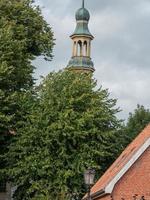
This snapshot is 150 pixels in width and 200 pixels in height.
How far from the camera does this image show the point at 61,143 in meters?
39.7

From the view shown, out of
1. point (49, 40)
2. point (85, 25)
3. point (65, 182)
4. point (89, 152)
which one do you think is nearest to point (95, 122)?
point (89, 152)

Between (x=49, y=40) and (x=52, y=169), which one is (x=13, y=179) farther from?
(x=49, y=40)

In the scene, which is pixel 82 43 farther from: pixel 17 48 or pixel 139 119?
pixel 17 48

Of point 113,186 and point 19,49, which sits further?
point 19,49

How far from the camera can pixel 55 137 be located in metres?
39.6

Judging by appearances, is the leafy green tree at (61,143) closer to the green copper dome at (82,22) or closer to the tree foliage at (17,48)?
the tree foliage at (17,48)

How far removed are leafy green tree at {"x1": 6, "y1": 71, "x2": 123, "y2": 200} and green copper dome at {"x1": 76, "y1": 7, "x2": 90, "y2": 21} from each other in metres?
49.9

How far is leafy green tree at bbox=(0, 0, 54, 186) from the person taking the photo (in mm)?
39500

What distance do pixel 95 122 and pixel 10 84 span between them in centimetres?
620

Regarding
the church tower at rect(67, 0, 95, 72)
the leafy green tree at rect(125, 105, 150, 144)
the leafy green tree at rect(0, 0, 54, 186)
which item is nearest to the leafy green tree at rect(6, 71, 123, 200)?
Result: the leafy green tree at rect(0, 0, 54, 186)

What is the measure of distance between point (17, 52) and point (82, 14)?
169 ft

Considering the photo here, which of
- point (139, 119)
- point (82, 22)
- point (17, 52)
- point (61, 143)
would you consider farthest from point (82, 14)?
point (61, 143)

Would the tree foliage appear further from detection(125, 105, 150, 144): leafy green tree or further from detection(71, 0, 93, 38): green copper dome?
detection(71, 0, 93, 38): green copper dome

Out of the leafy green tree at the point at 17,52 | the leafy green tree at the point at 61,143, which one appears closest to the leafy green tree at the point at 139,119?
the leafy green tree at the point at 17,52
